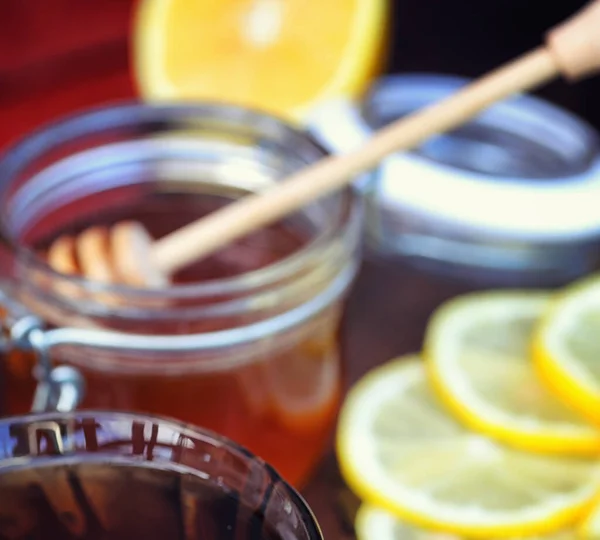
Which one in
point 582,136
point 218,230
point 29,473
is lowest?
point 29,473

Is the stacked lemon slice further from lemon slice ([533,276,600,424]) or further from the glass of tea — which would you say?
the glass of tea

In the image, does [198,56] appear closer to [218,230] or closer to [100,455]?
[218,230]

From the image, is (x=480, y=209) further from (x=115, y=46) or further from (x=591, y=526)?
(x=115, y=46)

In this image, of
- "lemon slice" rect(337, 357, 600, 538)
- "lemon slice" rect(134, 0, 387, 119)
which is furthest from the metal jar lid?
"lemon slice" rect(337, 357, 600, 538)

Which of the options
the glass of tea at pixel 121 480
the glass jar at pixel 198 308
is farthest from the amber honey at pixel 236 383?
the glass of tea at pixel 121 480

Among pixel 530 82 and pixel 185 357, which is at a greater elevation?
A: pixel 530 82

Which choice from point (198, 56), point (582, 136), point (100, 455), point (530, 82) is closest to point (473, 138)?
point (582, 136)
